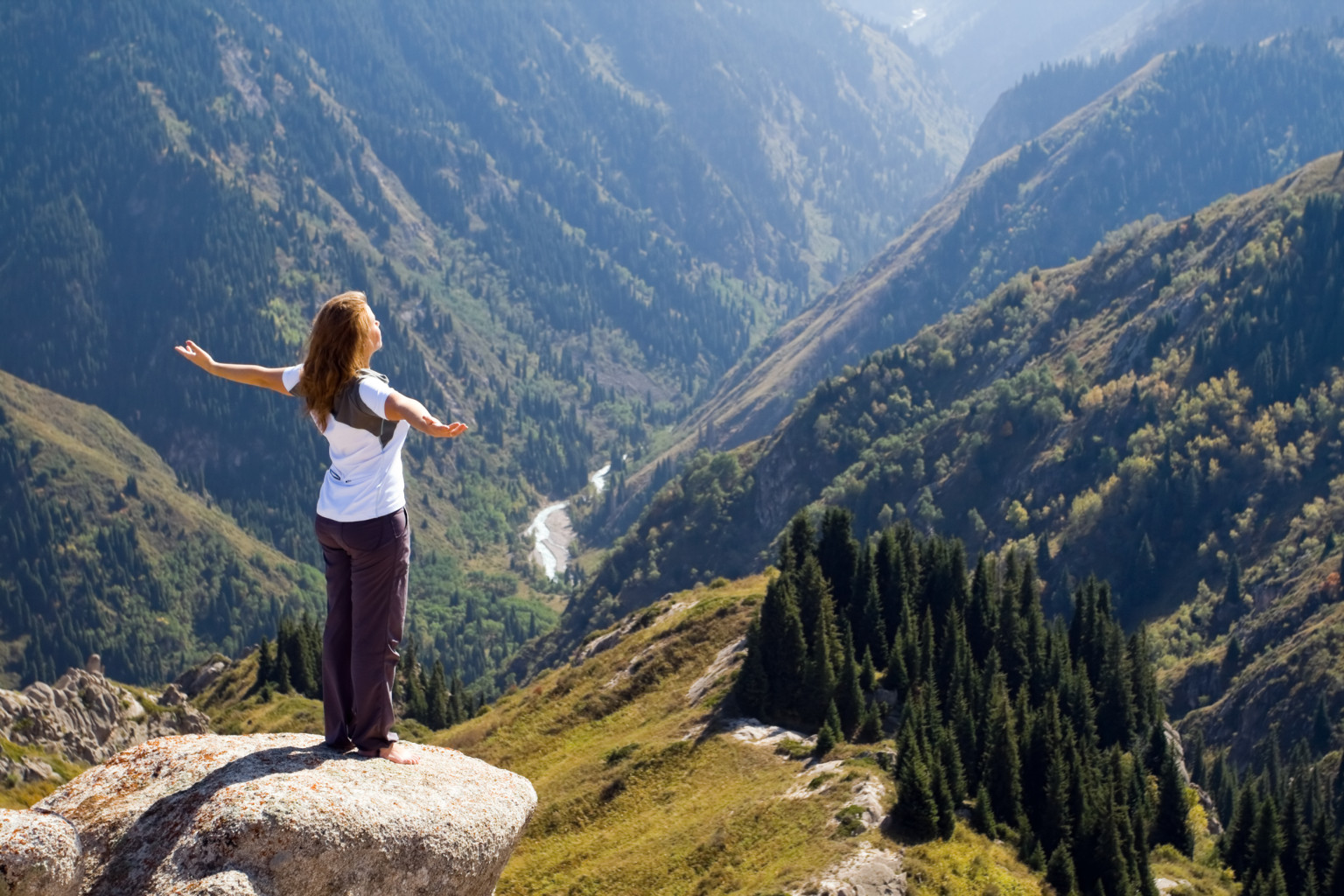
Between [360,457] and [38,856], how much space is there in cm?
795

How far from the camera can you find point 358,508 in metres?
21.3

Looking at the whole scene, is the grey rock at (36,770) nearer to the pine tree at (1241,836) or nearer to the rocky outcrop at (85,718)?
the rocky outcrop at (85,718)

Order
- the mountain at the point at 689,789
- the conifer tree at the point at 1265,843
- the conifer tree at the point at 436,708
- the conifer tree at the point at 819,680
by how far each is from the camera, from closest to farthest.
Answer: the mountain at the point at 689,789
the conifer tree at the point at 819,680
the conifer tree at the point at 1265,843
the conifer tree at the point at 436,708

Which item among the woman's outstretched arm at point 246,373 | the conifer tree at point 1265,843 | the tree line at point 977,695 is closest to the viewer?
the woman's outstretched arm at point 246,373

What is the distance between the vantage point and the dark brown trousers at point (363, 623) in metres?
21.6

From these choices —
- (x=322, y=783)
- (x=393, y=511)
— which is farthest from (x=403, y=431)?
(x=322, y=783)

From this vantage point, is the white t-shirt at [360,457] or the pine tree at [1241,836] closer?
the white t-shirt at [360,457]

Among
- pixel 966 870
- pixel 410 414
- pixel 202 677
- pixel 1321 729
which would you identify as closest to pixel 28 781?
pixel 966 870

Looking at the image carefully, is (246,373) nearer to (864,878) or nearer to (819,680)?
(864,878)

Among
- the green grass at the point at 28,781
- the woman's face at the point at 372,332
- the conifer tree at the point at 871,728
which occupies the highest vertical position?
the woman's face at the point at 372,332

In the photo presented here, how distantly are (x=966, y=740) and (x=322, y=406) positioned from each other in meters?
54.6

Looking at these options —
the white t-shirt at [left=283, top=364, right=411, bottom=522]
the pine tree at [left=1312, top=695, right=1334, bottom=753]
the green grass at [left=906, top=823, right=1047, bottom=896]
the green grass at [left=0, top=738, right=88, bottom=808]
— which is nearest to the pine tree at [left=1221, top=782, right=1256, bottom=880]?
the green grass at [left=906, top=823, right=1047, bottom=896]

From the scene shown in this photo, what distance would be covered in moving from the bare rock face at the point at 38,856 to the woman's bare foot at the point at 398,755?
17.7 ft

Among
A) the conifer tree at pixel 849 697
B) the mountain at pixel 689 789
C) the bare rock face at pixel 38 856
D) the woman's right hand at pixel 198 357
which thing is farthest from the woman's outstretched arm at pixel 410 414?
the conifer tree at pixel 849 697
